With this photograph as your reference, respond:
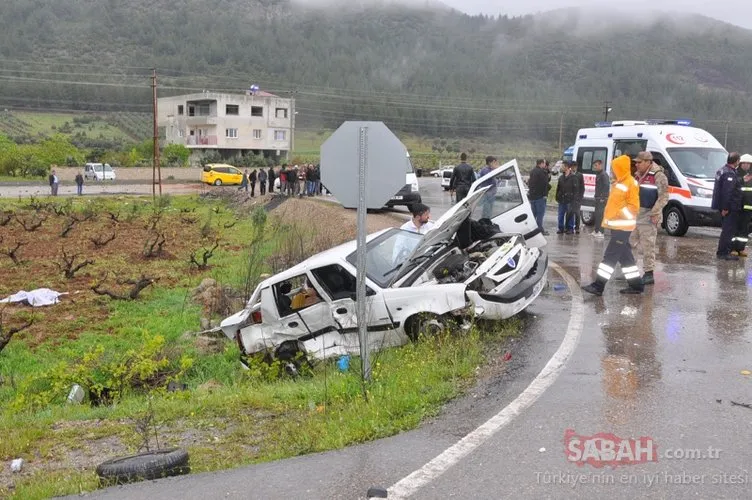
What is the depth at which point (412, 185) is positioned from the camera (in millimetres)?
24016

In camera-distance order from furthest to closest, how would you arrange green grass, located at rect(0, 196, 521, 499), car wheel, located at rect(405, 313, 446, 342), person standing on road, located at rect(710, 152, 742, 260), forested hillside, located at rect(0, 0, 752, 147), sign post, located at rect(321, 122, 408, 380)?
forested hillside, located at rect(0, 0, 752, 147), person standing on road, located at rect(710, 152, 742, 260), car wheel, located at rect(405, 313, 446, 342), sign post, located at rect(321, 122, 408, 380), green grass, located at rect(0, 196, 521, 499)

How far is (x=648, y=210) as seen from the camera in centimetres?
1026

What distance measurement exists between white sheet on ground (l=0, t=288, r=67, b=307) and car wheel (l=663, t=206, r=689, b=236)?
515 inches

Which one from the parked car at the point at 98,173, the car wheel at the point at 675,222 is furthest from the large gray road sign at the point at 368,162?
the parked car at the point at 98,173

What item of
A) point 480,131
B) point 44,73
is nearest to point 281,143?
point 480,131

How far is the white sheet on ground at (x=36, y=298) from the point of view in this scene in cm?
1357

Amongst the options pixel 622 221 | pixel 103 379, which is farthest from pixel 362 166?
pixel 103 379

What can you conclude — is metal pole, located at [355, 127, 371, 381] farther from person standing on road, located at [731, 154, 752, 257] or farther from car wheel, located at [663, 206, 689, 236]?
car wheel, located at [663, 206, 689, 236]

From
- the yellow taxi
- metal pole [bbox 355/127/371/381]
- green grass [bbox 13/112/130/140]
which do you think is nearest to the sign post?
metal pole [bbox 355/127/371/381]

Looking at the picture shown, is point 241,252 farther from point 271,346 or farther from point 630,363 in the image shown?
point 630,363

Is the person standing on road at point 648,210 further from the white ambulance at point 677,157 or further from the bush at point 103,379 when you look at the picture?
the bush at point 103,379

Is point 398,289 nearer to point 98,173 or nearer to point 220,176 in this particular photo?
point 220,176

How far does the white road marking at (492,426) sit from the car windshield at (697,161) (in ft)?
32.7

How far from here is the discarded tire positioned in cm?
501
